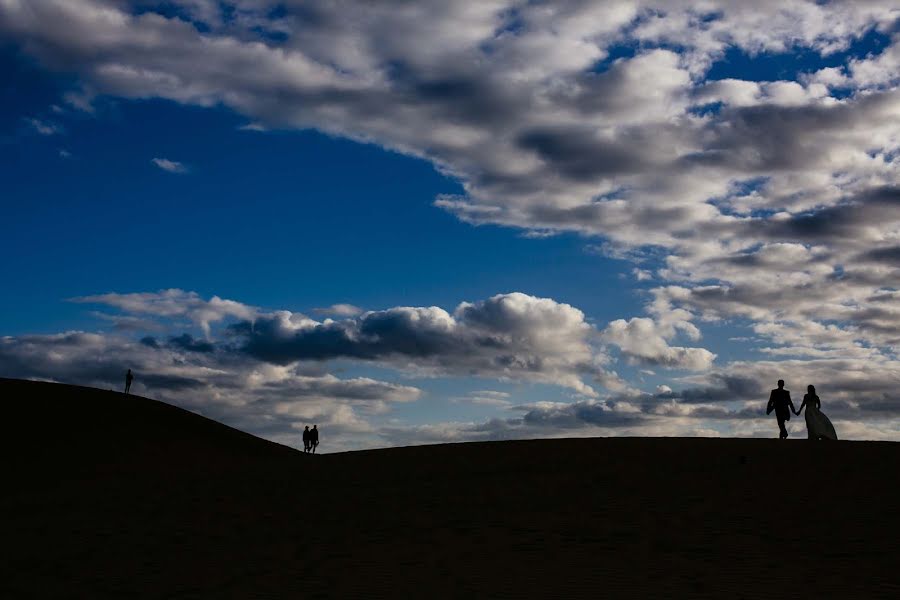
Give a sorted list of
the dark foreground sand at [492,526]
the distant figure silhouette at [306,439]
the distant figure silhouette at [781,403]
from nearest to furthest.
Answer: the dark foreground sand at [492,526] < the distant figure silhouette at [781,403] < the distant figure silhouette at [306,439]

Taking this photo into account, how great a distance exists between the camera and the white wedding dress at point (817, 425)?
25.1m

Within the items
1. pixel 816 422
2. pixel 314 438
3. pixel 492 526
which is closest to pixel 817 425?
pixel 816 422

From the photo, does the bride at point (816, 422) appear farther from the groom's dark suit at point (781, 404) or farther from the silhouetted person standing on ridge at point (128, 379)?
the silhouetted person standing on ridge at point (128, 379)

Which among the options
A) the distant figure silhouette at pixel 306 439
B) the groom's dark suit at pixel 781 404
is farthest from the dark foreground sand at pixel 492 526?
the distant figure silhouette at pixel 306 439

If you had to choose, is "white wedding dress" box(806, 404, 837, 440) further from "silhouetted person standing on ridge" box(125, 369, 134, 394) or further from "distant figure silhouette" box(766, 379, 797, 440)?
"silhouetted person standing on ridge" box(125, 369, 134, 394)

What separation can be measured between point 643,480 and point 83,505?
503 inches

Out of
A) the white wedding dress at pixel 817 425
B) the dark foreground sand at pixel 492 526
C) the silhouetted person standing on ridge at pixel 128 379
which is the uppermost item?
the silhouetted person standing on ridge at pixel 128 379

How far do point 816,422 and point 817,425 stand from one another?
0.09 metres

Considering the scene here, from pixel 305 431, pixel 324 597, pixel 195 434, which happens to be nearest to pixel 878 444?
pixel 324 597

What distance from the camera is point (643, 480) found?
19.4 meters

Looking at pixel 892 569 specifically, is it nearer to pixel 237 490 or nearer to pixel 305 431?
pixel 237 490

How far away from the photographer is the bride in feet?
82.1

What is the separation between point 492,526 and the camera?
15.8 meters

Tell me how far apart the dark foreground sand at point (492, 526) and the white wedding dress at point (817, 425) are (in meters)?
1.23
